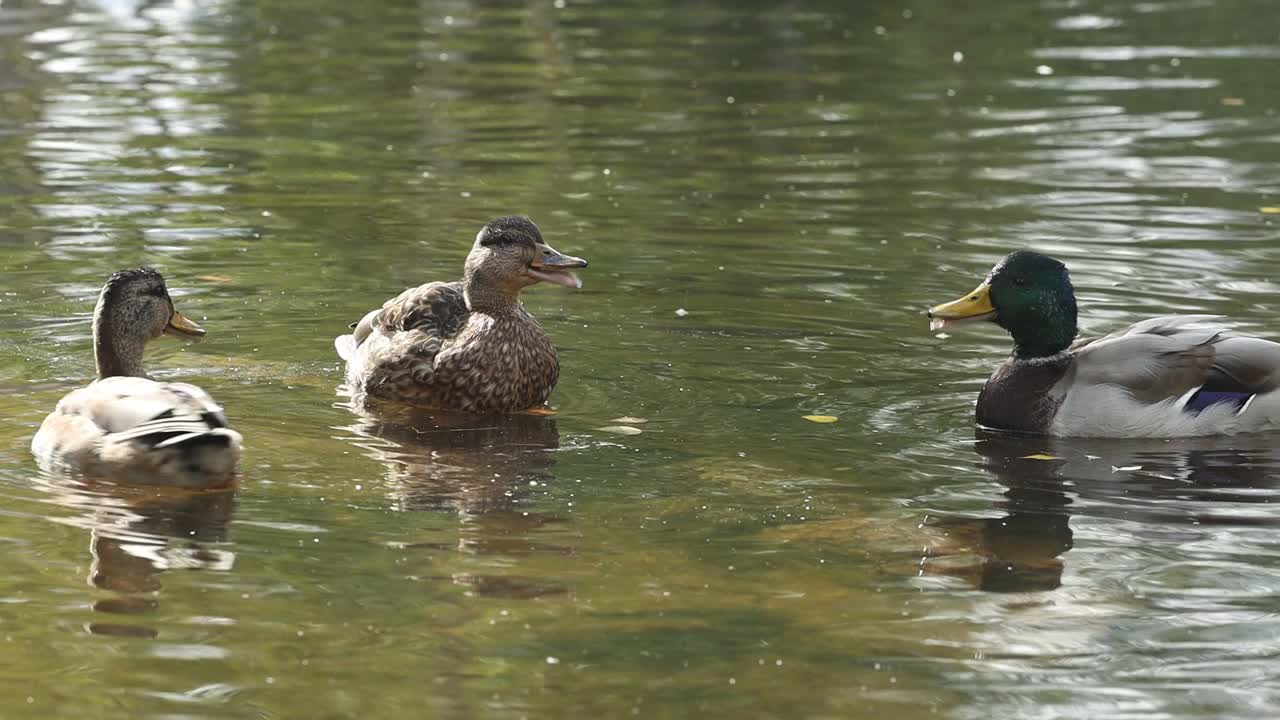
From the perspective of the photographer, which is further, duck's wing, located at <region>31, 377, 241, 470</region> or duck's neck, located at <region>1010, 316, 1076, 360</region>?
duck's neck, located at <region>1010, 316, 1076, 360</region>

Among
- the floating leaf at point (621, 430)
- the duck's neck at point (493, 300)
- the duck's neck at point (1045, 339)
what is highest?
the duck's neck at point (493, 300)

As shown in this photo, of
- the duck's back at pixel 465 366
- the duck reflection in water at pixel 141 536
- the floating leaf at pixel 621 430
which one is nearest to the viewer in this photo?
the duck reflection in water at pixel 141 536

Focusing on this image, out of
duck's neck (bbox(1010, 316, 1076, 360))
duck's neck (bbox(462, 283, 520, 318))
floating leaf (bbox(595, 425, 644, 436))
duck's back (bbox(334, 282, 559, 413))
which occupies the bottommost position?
floating leaf (bbox(595, 425, 644, 436))

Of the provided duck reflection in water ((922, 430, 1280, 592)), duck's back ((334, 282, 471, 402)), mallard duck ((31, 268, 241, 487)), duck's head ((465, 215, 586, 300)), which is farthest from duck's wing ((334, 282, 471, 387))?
duck reflection in water ((922, 430, 1280, 592))

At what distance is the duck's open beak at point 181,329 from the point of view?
32.8ft

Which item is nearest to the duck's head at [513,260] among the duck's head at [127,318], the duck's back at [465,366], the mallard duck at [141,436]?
the duck's back at [465,366]

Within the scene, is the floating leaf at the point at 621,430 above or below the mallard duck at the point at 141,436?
below

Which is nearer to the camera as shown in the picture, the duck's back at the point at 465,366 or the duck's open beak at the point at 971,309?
the duck's open beak at the point at 971,309

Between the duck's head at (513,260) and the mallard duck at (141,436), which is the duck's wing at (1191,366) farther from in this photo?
the mallard duck at (141,436)

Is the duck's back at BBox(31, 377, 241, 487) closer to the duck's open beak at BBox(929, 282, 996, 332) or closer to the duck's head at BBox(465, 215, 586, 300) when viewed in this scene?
the duck's head at BBox(465, 215, 586, 300)

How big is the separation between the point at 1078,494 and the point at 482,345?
3283mm

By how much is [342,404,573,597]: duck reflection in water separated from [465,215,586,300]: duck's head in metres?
0.73

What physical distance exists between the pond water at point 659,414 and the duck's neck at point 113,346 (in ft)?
1.92

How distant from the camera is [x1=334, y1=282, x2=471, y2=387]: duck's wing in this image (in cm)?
1060
